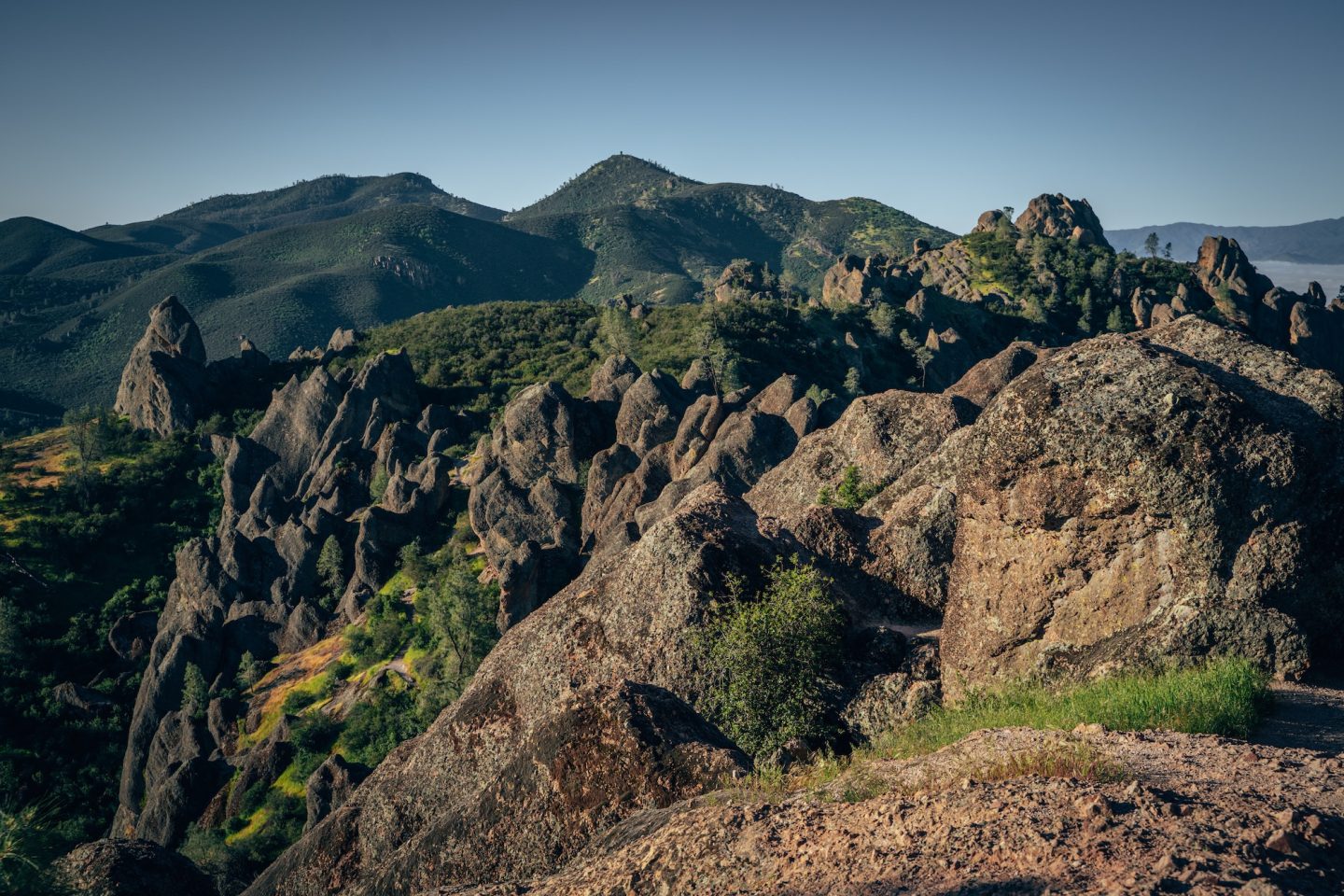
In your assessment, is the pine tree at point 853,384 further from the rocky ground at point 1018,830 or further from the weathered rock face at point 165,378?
the rocky ground at point 1018,830

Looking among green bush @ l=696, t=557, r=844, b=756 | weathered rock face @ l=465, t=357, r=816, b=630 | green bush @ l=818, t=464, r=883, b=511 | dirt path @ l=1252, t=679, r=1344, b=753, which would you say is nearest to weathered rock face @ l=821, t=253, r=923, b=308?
weathered rock face @ l=465, t=357, r=816, b=630

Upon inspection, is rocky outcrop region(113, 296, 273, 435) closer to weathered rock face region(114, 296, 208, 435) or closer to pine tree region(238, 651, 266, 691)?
weathered rock face region(114, 296, 208, 435)

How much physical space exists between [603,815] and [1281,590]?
11.2 meters

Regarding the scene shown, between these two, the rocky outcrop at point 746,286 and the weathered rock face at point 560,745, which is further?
the rocky outcrop at point 746,286

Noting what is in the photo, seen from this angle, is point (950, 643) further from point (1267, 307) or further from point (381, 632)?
point (1267, 307)

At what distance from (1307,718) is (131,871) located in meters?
17.6

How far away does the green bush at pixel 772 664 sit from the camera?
649 inches

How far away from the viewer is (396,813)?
1644 centimetres

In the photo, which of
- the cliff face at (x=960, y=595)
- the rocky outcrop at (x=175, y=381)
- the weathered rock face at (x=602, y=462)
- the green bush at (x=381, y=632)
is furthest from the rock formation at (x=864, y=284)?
the cliff face at (x=960, y=595)

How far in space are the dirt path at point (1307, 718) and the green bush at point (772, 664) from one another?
7.50m

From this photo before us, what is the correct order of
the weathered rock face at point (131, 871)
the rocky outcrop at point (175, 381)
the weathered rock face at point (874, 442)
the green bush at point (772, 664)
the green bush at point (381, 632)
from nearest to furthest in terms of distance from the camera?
the weathered rock face at point (131, 871), the green bush at point (772, 664), the weathered rock face at point (874, 442), the green bush at point (381, 632), the rocky outcrop at point (175, 381)

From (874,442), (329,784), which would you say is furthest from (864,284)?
(329,784)

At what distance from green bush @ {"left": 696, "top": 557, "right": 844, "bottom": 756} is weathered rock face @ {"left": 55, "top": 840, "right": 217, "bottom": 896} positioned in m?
9.67

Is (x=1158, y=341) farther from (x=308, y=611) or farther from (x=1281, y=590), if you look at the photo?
(x=308, y=611)
